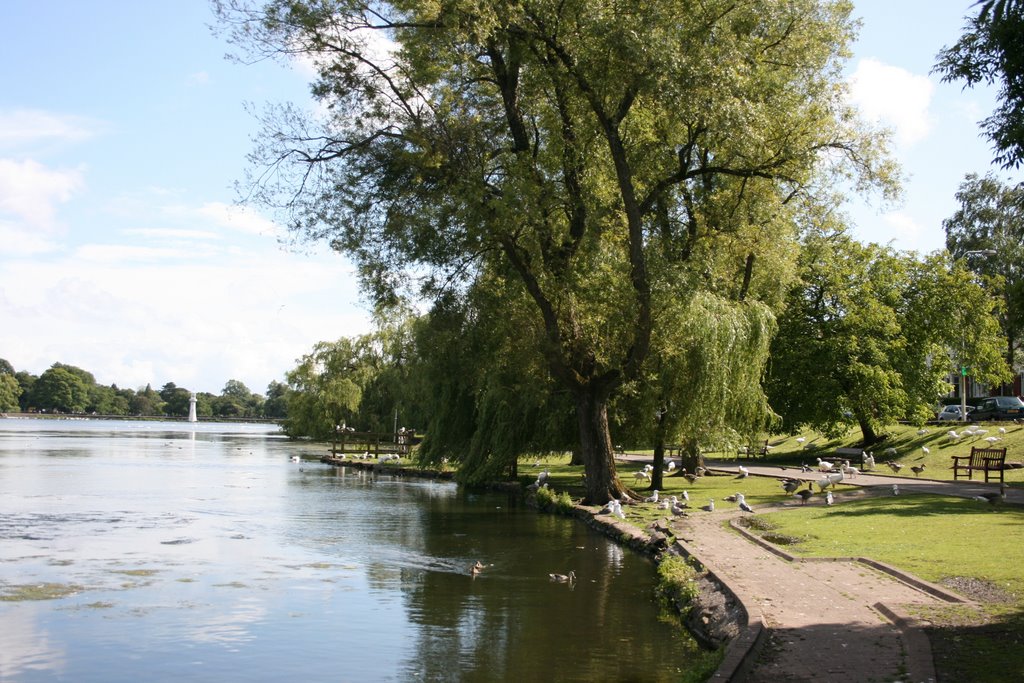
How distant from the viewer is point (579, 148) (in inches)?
941

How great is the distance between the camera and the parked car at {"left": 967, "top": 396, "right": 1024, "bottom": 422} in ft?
164

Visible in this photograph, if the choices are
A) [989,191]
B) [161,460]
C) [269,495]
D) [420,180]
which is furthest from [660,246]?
[989,191]

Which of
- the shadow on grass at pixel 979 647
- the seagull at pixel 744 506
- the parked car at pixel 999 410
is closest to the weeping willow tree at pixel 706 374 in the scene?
the seagull at pixel 744 506

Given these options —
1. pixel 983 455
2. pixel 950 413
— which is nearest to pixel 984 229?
pixel 950 413

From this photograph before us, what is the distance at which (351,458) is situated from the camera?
56.1 m

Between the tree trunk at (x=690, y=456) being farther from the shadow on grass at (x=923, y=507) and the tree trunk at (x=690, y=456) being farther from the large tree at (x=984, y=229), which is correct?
the large tree at (x=984, y=229)

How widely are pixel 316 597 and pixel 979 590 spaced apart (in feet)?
31.3

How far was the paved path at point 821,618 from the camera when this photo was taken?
27.2ft

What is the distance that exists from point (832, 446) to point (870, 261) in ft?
30.2

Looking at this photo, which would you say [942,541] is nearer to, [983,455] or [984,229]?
[983,455]

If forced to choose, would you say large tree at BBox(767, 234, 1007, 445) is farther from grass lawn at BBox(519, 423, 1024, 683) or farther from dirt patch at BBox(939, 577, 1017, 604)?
dirt patch at BBox(939, 577, 1017, 604)

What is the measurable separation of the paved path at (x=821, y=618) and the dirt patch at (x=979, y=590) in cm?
30

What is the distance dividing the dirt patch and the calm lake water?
3.43 metres

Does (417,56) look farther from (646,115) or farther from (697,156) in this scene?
(697,156)
